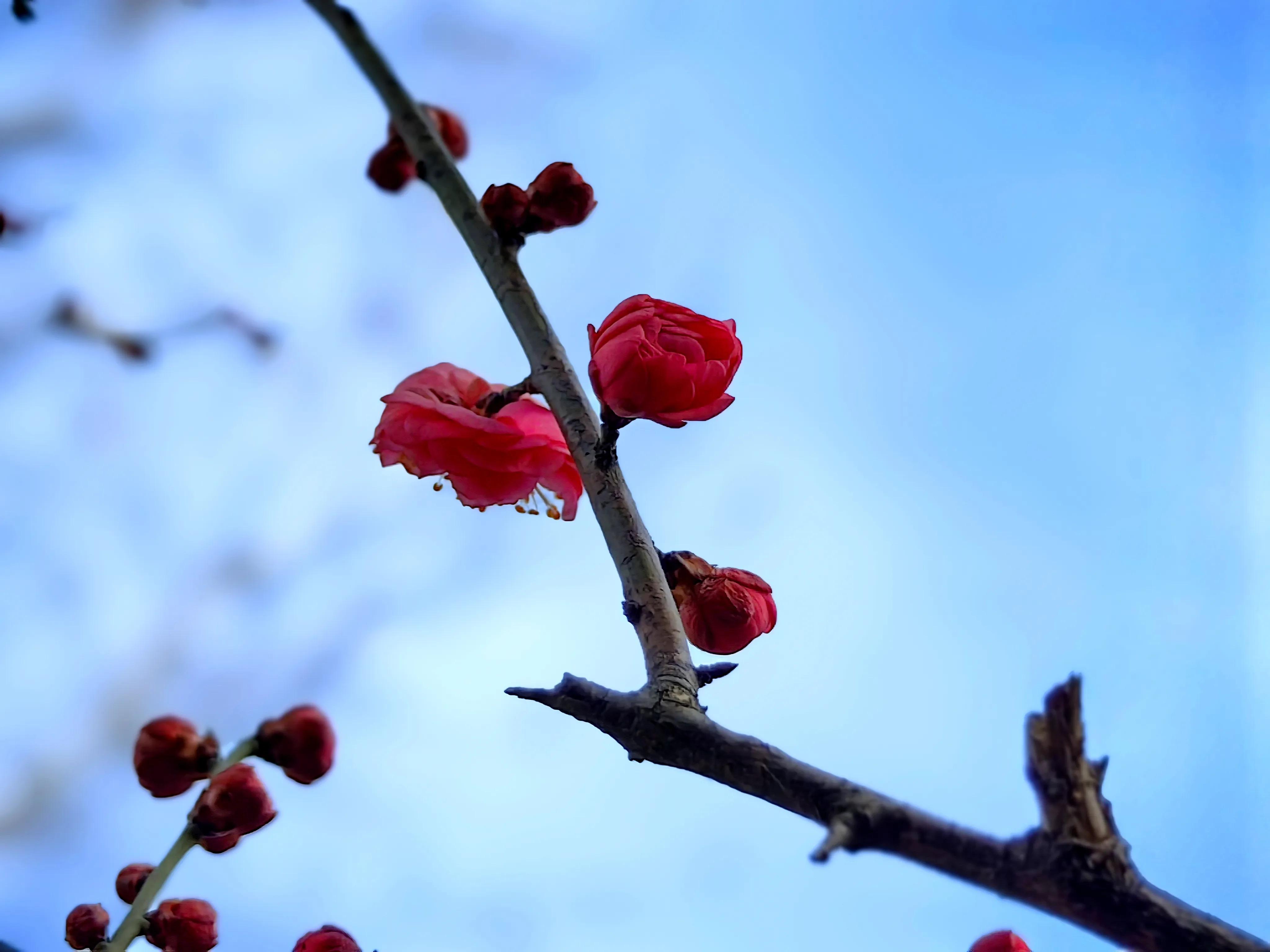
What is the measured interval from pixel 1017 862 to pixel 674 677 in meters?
0.16

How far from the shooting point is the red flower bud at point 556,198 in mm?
605

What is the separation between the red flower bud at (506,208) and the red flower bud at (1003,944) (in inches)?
17.5

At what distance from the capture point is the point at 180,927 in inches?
20.4

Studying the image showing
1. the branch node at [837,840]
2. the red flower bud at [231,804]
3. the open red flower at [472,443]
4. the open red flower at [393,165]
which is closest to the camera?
the branch node at [837,840]

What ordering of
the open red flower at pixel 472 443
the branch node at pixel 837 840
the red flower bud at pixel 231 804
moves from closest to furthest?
the branch node at pixel 837 840, the red flower bud at pixel 231 804, the open red flower at pixel 472 443

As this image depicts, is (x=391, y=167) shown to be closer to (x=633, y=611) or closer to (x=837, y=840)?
(x=633, y=611)

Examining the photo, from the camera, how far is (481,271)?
622 mm

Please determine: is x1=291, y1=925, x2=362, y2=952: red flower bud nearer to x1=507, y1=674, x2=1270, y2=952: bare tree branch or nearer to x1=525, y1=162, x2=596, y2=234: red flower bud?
x1=507, y1=674, x2=1270, y2=952: bare tree branch

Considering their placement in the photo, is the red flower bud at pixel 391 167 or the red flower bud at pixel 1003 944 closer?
the red flower bud at pixel 1003 944

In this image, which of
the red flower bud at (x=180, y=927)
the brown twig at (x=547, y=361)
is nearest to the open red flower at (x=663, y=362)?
the brown twig at (x=547, y=361)

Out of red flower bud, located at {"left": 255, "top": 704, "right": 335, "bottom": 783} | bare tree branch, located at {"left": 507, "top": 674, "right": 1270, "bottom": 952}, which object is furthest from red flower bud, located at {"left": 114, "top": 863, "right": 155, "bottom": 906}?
bare tree branch, located at {"left": 507, "top": 674, "right": 1270, "bottom": 952}

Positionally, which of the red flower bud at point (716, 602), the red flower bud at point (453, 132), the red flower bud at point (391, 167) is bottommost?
the red flower bud at point (716, 602)

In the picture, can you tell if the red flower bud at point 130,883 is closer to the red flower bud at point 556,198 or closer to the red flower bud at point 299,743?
the red flower bud at point 299,743

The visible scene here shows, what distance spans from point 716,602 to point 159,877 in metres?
0.29
